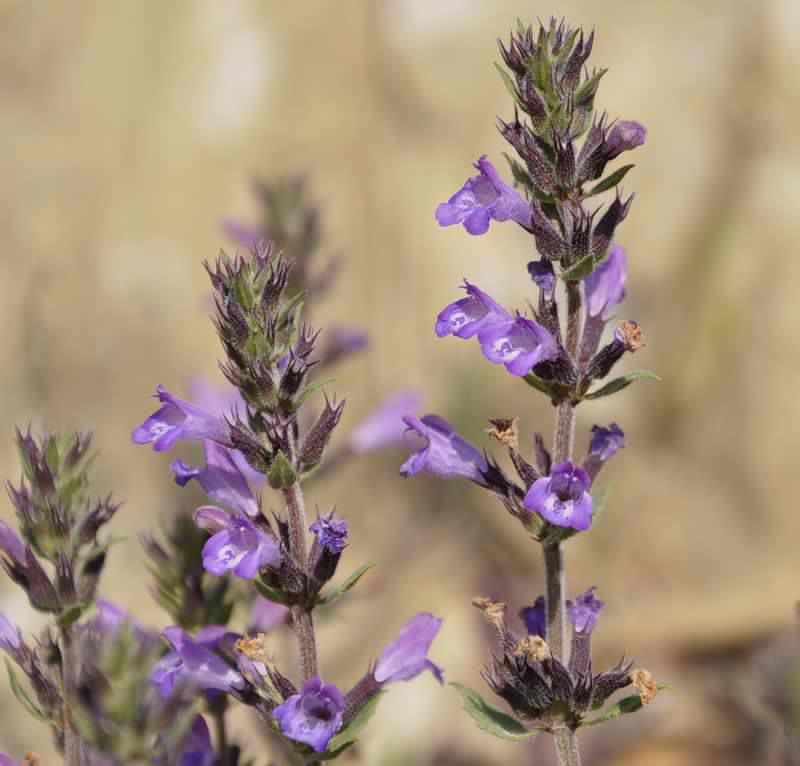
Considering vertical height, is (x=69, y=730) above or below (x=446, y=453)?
below

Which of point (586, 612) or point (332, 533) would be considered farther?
point (586, 612)

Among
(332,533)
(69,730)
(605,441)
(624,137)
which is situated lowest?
(69,730)

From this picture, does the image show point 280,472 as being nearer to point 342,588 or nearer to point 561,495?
point 342,588

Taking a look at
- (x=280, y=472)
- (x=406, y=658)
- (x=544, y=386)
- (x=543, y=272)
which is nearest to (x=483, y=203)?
(x=543, y=272)

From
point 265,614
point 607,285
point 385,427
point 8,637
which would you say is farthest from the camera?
point 385,427

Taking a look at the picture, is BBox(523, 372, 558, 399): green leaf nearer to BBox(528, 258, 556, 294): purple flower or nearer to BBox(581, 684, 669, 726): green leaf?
BBox(528, 258, 556, 294): purple flower

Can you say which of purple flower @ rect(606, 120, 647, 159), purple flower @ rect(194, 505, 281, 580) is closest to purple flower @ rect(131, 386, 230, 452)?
purple flower @ rect(194, 505, 281, 580)

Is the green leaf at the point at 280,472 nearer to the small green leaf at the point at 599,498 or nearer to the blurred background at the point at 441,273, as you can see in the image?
the small green leaf at the point at 599,498

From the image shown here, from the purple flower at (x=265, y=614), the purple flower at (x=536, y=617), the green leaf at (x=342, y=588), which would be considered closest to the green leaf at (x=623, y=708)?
the purple flower at (x=536, y=617)
